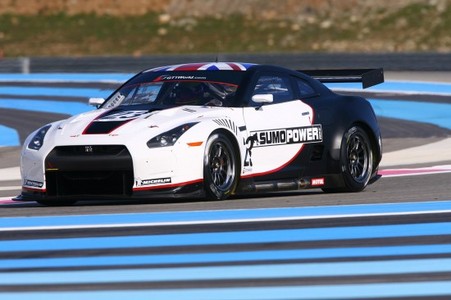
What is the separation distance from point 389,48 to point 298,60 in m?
11.0

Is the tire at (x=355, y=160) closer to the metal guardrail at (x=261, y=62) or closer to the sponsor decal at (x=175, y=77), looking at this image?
the sponsor decal at (x=175, y=77)

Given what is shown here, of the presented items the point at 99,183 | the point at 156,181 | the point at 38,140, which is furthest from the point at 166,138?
the point at 38,140

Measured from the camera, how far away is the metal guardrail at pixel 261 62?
28.5 meters

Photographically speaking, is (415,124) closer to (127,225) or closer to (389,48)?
(127,225)

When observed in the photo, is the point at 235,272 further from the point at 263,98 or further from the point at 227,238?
the point at 263,98

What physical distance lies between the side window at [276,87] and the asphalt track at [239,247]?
0.89 m

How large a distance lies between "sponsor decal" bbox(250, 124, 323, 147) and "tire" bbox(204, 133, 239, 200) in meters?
0.38

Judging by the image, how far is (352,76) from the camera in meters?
12.2

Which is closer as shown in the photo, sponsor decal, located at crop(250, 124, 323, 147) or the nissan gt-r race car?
the nissan gt-r race car

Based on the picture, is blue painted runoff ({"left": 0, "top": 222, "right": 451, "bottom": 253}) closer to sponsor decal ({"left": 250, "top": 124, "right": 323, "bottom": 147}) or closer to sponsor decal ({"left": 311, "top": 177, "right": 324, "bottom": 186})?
sponsor decal ({"left": 250, "top": 124, "right": 323, "bottom": 147})

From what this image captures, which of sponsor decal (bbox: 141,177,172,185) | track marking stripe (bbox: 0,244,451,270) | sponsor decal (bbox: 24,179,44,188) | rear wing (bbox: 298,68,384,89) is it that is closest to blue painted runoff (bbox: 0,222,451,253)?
track marking stripe (bbox: 0,244,451,270)

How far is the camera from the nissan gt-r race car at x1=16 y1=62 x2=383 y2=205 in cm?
1005

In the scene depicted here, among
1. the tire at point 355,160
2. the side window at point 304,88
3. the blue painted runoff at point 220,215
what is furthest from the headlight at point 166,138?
the tire at point 355,160

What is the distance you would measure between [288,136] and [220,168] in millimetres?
986
